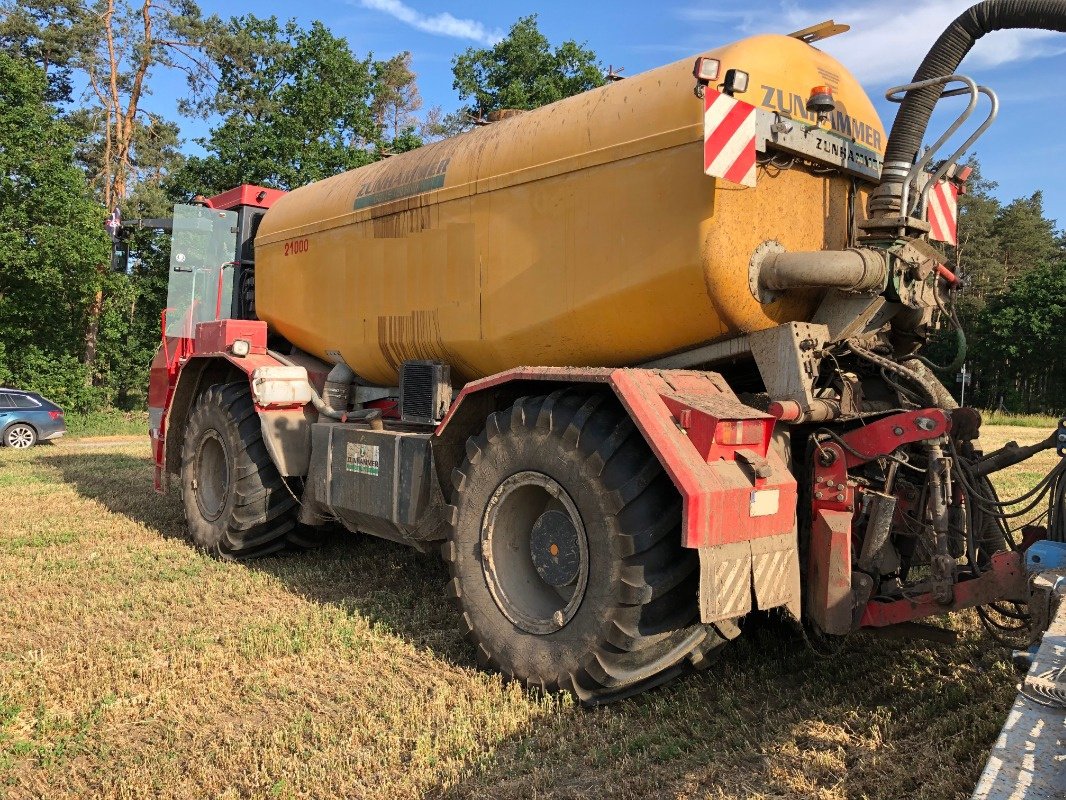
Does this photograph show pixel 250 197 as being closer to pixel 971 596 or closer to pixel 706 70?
pixel 706 70

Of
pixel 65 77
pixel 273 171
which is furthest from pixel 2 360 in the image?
pixel 65 77

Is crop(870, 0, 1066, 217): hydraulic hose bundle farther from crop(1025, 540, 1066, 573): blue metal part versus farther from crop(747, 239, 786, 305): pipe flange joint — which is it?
crop(1025, 540, 1066, 573): blue metal part

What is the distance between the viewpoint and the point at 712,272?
151 inches

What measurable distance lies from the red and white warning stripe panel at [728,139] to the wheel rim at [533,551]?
1.62 m

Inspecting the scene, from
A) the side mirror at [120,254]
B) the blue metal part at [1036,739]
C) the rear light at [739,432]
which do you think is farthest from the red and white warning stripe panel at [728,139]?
the side mirror at [120,254]

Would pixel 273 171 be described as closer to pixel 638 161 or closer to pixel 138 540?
pixel 138 540

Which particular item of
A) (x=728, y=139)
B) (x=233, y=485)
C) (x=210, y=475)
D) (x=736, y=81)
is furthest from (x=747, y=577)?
(x=210, y=475)

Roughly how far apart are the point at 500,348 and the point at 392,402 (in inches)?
67.9

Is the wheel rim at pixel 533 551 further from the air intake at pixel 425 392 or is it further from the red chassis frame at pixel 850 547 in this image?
the air intake at pixel 425 392

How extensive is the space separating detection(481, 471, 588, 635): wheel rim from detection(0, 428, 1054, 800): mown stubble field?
39cm

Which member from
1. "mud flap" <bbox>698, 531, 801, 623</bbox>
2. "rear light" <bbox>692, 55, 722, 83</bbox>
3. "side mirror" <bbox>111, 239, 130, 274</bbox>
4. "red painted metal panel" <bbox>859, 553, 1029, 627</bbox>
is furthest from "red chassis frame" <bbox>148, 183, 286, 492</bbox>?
"red painted metal panel" <bbox>859, 553, 1029, 627</bbox>

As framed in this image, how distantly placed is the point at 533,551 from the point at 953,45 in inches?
126

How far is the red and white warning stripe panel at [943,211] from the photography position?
4.57 m

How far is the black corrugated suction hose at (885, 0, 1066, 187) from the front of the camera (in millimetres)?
3725
